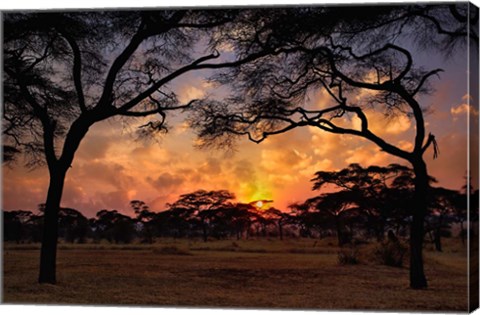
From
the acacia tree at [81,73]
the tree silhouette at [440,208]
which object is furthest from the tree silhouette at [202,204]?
the tree silhouette at [440,208]

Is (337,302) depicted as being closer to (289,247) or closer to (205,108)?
(289,247)

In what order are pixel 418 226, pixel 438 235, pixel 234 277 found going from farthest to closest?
pixel 234 277
pixel 418 226
pixel 438 235

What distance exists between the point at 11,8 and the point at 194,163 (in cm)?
263

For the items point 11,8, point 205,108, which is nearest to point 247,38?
point 205,108

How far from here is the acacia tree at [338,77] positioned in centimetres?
956

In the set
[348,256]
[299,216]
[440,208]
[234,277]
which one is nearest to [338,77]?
[299,216]

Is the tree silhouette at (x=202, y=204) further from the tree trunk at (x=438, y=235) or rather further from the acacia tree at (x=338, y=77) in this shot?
the tree trunk at (x=438, y=235)

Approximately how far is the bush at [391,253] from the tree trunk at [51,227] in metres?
3.39

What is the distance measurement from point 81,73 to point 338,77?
279 cm

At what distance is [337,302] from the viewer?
956 cm

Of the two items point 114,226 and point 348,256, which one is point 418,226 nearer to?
point 348,256

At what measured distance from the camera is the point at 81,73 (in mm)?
10648

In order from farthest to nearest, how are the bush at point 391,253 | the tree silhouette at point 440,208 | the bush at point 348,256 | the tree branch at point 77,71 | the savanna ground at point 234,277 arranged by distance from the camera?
the tree branch at point 77,71 → the bush at point 348,256 → the bush at point 391,253 → the savanna ground at point 234,277 → the tree silhouette at point 440,208

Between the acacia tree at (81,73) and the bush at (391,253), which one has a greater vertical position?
the acacia tree at (81,73)
